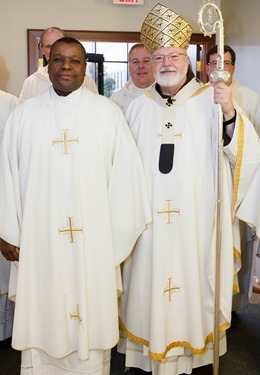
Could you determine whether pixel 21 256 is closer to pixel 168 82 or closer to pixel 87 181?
pixel 87 181

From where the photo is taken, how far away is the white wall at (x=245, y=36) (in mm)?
5691

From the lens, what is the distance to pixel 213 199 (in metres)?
2.92

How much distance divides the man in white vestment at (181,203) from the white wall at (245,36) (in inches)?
114

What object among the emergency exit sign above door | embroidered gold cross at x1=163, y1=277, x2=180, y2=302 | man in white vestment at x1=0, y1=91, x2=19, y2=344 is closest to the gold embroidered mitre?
man in white vestment at x1=0, y1=91, x2=19, y2=344

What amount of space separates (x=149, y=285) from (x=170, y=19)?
158 centimetres

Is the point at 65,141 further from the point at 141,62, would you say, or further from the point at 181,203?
the point at 141,62

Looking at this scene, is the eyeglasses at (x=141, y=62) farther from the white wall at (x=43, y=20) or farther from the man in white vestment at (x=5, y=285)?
the white wall at (x=43, y=20)

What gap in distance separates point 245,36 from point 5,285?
4.21 m

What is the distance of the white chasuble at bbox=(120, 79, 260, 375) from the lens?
288 cm

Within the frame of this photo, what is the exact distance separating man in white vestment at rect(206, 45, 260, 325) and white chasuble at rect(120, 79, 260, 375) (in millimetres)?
983

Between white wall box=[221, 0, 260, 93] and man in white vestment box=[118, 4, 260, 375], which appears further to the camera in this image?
Result: white wall box=[221, 0, 260, 93]

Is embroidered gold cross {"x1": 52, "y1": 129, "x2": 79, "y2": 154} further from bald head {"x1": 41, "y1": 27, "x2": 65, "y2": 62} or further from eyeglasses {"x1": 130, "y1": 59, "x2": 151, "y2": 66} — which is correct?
eyeglasses {"x1": 130, "y1": 59, "x2": 151, "y2": 66}

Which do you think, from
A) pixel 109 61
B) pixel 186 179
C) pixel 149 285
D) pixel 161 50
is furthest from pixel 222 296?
pixel 109 61

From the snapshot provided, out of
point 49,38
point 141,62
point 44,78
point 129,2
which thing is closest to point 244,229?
point 141,62
